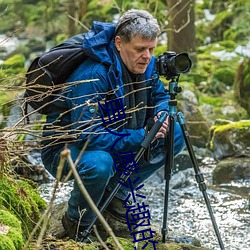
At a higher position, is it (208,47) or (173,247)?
(173,247)

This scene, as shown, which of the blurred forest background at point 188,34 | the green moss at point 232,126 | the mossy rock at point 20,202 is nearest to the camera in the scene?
the mossy rock at point 20,202

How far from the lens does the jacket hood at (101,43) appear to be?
3.36m

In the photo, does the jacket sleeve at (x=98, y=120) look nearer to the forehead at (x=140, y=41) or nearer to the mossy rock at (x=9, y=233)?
the forehead at (x=140, y=41)

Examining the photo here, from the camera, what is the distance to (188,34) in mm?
10711

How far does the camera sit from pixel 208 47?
1277cm

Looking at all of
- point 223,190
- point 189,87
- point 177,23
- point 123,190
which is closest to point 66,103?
point 123,190

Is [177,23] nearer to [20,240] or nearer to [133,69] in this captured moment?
[133,69]

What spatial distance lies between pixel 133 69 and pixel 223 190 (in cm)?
283

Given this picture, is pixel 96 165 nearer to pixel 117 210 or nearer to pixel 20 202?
pixel 20 202

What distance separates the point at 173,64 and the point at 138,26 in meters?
0.29

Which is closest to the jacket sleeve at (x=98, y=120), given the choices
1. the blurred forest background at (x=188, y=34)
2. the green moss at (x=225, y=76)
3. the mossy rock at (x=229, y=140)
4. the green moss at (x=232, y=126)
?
the mossy rock at (x=229, y=140)

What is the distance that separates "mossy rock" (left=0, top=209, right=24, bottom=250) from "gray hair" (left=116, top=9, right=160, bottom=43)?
46.7 inches

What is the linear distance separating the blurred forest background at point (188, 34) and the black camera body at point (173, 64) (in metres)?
4.40

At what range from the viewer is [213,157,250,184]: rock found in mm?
6238
